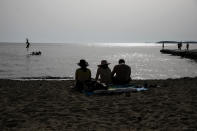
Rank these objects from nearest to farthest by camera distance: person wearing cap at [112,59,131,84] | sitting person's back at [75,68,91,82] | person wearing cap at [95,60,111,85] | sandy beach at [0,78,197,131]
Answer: sandy beach at [0,78,197,131], sitting person's back at [75,68,91,82], person wearing cap at [112,59,131,84], person wearing cap at [95,60,111,85]

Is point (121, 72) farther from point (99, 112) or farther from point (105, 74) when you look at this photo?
point (99, 112)

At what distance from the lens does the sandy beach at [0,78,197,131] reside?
741 cm

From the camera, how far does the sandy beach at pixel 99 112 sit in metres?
7.41

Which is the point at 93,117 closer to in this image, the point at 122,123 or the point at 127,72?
the point at 122,123

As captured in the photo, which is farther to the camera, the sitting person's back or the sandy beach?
the sitting person's back

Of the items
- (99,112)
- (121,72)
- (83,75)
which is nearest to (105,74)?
(121,72)

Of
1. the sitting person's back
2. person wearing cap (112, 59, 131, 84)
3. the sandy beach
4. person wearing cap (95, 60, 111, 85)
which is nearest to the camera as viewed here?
the sandy beach

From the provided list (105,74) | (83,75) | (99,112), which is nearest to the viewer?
(99,112)

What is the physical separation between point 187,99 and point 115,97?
248cm

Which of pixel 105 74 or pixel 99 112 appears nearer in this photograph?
pixel 99 112

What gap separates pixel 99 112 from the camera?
8859 mm

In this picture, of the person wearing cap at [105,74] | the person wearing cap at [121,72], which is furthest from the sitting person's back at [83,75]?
the person wearing cap at [121,72]

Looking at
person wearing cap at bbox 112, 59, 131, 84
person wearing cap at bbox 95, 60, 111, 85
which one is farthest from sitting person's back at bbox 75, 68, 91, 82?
person wearing cap at bbox 112, 59, 131, 84

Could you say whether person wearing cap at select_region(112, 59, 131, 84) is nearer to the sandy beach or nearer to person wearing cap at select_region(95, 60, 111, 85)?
person wearing cap at select_region(95, 60, 111, 85)
